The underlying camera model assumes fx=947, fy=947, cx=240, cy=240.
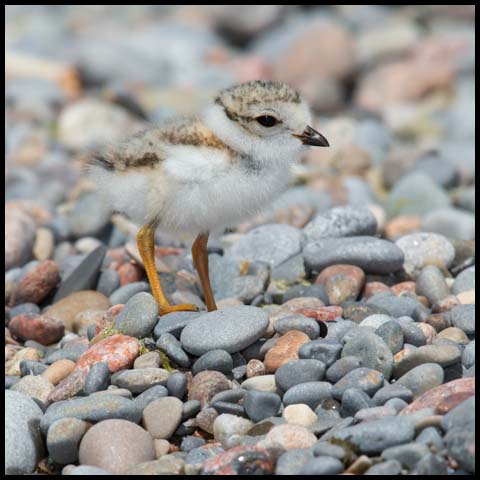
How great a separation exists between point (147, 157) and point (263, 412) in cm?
129

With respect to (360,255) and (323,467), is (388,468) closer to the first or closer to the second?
(323,467)

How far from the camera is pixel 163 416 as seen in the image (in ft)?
11.3

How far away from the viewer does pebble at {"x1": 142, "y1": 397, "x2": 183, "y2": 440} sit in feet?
11.3

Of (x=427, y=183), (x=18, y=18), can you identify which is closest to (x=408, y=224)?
(x=427, y=183)

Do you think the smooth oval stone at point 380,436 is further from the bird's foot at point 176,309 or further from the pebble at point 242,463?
the bird's foot at point 176,309

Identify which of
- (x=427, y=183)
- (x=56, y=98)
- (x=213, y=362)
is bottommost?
(x=213, y=362)

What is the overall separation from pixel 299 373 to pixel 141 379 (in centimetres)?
61

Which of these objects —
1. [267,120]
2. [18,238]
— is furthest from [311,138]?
[18,238]

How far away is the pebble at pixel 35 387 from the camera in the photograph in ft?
12.5

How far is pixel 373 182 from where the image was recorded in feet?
24.7

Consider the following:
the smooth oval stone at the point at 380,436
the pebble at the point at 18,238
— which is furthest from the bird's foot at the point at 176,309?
the pebble at the point at 18,238

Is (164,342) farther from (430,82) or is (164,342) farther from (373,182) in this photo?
(430,82)

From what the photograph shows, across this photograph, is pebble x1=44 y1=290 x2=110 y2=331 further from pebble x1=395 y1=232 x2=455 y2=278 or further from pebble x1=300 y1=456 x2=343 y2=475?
pebble x1=300 y1=456 x2=343 y2=475

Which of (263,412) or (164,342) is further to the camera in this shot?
(164,342)
